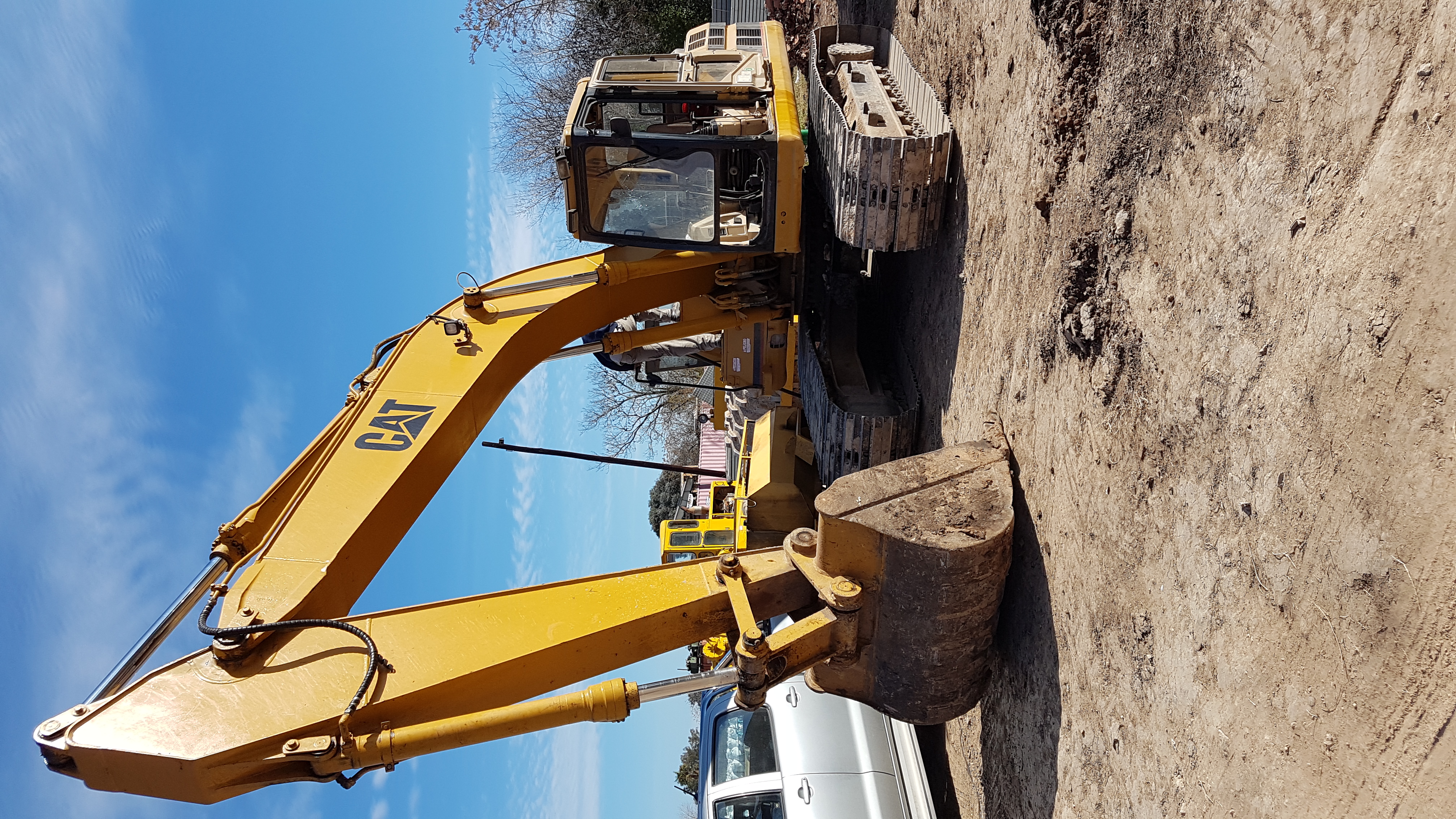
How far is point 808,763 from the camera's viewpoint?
224 inches

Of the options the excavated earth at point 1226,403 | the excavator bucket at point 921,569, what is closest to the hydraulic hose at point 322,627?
the excavator bucket at point 921,569

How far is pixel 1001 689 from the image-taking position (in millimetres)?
4309

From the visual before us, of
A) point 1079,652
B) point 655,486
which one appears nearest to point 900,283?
point 1079,652

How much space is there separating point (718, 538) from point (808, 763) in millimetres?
4533

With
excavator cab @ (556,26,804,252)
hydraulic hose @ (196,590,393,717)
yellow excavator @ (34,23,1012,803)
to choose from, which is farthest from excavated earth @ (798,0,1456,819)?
hydraulic hose @ (196,590,393,717)

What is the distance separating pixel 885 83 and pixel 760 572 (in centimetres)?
420

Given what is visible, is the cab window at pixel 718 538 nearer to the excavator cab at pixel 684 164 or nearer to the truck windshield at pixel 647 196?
the excavator cab at pixel 684 164

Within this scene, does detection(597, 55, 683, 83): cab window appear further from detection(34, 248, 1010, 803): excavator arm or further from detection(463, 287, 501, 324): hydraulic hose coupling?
detection(34, 248, 1010, 803): excavator arm

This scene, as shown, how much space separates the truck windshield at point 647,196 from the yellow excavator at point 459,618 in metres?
0.11

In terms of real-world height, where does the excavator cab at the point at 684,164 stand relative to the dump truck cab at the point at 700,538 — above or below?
above

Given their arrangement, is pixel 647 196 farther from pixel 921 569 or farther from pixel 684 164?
pixel 921 569

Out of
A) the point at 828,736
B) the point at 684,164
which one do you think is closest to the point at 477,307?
the point at 684,164

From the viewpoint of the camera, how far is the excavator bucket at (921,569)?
3701 millimetres

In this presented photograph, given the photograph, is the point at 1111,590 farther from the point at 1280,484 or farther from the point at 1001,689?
the point at 1001,689
